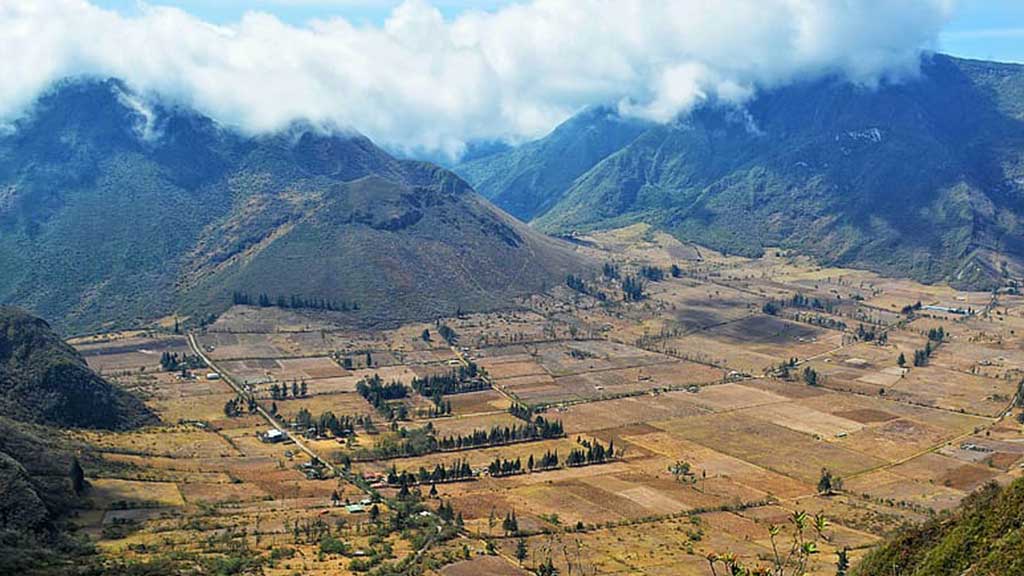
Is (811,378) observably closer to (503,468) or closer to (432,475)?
(503,468)

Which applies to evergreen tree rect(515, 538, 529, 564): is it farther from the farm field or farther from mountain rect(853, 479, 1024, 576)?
mountain rect(853, 479, 1024, 576)

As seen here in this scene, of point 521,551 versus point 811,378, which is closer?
point 521,551

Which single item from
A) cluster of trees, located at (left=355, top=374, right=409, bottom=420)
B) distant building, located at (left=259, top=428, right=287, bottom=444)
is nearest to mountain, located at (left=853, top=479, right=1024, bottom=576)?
distant building, located at (left=259, top=428, right=287, bottom=444)

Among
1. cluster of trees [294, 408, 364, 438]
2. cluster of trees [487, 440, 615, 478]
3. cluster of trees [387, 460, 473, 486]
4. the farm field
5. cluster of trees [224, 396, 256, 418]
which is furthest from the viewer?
cluster of trees [224, 396, 256, 418]

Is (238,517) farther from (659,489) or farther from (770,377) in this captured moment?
(770,377)

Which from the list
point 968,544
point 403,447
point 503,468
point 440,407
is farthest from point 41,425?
point 968,544

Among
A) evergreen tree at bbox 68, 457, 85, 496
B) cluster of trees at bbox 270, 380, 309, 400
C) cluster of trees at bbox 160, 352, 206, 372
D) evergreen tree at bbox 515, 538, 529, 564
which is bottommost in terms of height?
evergreen tree at bbox 515, 538, 529, 564

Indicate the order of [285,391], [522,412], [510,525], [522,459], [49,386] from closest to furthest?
[510,525] → [522,459] → [49,386] → [522,412] → [285,391]
